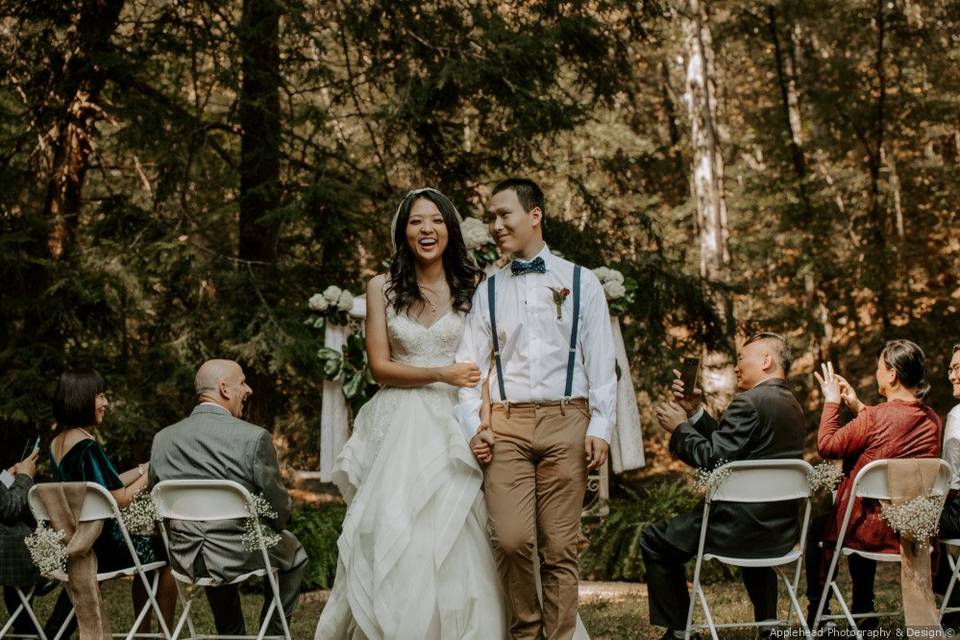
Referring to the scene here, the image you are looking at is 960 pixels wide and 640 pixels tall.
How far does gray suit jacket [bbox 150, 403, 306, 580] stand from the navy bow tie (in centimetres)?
141

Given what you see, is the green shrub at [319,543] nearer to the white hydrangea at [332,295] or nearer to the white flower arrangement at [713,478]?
the white hydrangea at [332,295]

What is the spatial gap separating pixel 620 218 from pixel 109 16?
17.7ft

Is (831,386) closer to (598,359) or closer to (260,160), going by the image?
(598,359)

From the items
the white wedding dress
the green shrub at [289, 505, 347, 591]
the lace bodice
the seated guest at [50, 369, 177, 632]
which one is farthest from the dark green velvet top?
the green shrub at [289, 505, 347, 591]

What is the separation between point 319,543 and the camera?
28.7ft

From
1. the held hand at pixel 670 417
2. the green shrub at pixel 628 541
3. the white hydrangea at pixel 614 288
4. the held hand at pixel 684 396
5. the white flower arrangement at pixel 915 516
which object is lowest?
the green shrub at pixel 628 541

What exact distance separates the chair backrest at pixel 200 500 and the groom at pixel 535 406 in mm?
1048

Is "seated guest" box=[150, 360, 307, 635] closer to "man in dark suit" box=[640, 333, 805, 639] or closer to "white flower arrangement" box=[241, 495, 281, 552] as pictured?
"white flower arrangement" box=[241, 495, 281, 552]

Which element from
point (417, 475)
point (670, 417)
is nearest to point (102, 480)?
point (417, 475)

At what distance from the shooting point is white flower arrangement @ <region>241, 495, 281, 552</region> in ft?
14.1

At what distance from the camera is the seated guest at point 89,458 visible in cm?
479

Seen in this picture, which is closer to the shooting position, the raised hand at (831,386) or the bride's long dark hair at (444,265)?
the bride's long dark hair at (444,265)

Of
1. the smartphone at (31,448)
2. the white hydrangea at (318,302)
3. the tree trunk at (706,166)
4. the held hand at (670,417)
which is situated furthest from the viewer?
the tree trunk at (706,166)

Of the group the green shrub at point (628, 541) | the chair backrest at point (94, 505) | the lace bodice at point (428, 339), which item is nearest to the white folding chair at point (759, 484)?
the lace bodice at point (428, 339)
